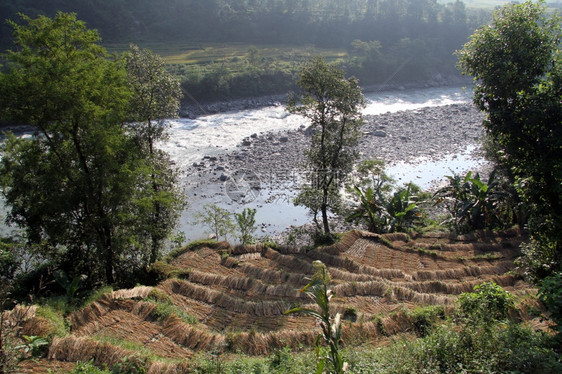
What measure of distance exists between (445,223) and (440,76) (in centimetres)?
4489

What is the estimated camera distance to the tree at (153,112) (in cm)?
1230

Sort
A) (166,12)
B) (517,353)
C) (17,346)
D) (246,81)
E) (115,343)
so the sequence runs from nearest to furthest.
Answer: (517,353), (17,346), (115,343), (246,81), (166,12)

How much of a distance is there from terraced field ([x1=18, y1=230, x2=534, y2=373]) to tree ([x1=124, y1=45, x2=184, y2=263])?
6.78 feet

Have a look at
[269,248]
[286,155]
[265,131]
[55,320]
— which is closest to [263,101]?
[265,131]

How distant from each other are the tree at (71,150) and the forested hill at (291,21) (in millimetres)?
60819

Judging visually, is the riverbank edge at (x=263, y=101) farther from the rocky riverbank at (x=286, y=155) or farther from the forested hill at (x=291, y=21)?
the forested hill at (x=291, y=21)

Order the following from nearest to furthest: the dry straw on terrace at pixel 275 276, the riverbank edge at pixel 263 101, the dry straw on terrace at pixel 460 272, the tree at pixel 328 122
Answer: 1. the dry straw on terrace at pixel 275 276
2. the dry straw on terrace at pixel 460 272
3. the tree at pixel 328 122
4. the riverbank edge at pixel 263 101

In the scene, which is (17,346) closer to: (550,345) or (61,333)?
(61,333)

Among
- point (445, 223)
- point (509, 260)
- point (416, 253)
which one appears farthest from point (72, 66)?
point (445, 223)

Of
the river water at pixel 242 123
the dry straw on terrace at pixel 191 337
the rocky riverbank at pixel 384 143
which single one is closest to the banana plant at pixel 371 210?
the dry straw on terrace at pixel 191 337

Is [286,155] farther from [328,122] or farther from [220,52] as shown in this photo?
[220,52]

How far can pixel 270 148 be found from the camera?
29766mm

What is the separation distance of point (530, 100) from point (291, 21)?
7158cm

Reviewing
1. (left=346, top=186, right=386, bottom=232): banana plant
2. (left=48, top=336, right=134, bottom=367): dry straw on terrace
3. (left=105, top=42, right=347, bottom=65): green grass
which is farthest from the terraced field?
(left=105, top=42, right=347, bottom=65): green grass
